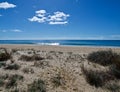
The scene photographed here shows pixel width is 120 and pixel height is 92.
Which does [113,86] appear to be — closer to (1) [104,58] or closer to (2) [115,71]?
(2) [115,71]

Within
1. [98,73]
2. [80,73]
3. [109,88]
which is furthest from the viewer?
[80,73]

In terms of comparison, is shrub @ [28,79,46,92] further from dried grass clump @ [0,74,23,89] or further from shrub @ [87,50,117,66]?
shrub @ [87,50,117,66]

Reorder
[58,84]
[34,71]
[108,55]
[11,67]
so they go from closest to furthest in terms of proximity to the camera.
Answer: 1. [58,84]
2. [34,71]
3. [11,67]
4. [108,55]

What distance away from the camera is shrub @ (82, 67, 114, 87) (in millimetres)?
5902

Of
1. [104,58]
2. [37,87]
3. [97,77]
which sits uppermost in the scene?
[104,58]

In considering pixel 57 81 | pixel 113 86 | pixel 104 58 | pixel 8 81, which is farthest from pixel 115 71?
pixel 8 81

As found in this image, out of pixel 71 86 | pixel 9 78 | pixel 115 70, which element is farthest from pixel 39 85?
pixel 115 70

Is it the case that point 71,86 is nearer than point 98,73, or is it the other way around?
point 71,86

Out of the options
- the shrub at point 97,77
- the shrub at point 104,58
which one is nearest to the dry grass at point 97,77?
the shrub at point 97,77

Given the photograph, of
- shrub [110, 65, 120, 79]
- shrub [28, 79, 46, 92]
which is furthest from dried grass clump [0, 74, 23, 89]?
shrub [110, 65, 120, 79]

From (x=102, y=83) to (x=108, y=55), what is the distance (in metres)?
3.43

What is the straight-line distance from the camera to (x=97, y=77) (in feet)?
19.6

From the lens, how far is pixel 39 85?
554 centimetres

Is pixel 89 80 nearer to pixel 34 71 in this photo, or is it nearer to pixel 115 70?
pixel 115 70
